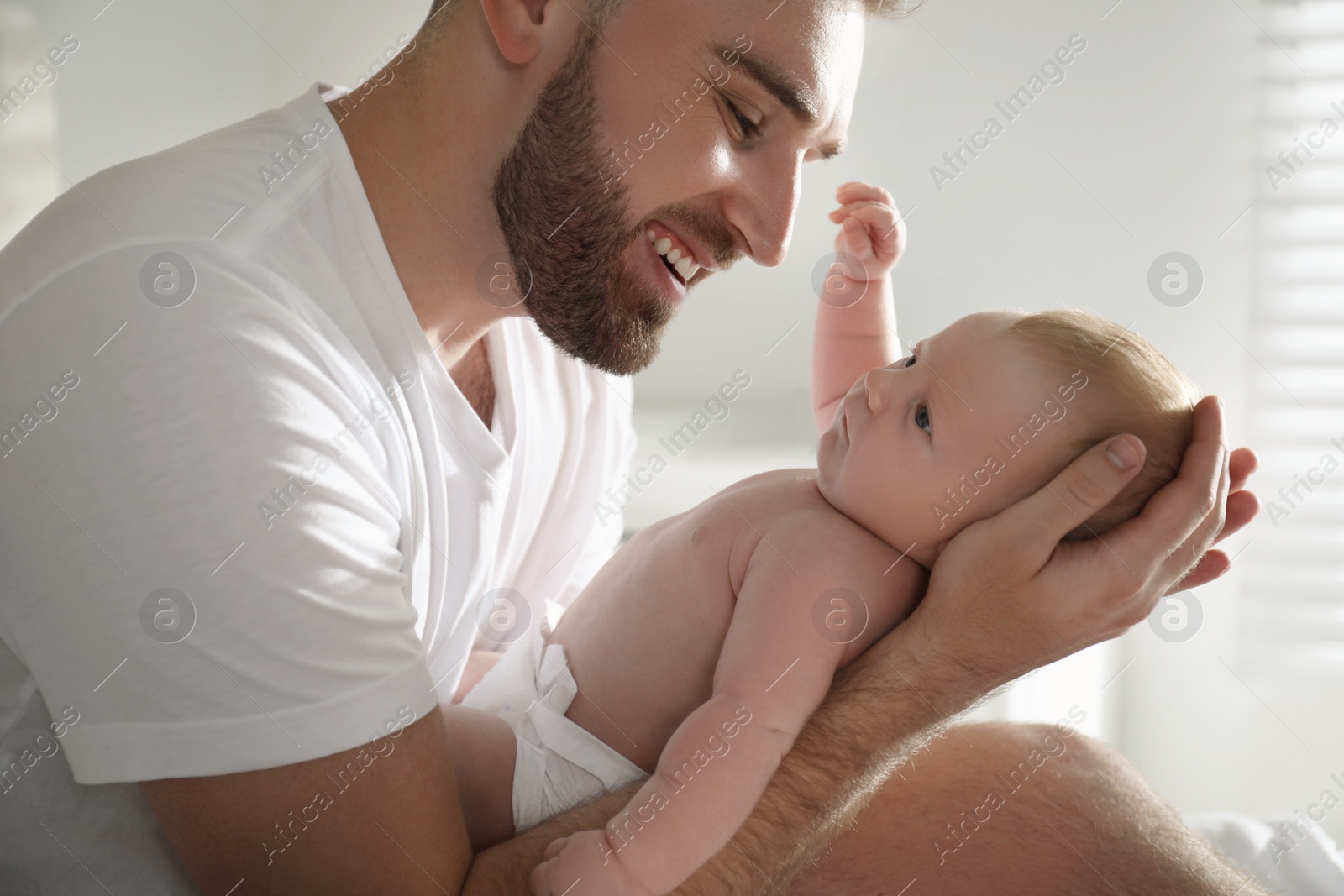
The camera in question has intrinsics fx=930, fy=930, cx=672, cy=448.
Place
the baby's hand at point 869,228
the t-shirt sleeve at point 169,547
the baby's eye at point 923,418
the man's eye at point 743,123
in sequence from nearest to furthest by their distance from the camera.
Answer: the t-shirt sleeve at point 169,547, the baby's eye at point 923,418, the man's eye at point 743,123, the baby's hand at point 869,228

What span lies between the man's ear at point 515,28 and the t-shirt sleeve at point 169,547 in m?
0.51

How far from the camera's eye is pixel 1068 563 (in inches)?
35.5

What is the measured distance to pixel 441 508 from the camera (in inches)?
42.5

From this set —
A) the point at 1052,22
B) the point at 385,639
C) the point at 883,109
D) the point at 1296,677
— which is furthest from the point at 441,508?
the point at 1296,677

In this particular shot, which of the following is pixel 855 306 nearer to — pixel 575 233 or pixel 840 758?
pixel 575 233

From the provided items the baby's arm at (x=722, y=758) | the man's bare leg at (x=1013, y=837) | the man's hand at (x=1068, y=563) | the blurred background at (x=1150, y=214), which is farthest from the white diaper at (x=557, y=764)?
the blurred background at (x=1150, y=214)

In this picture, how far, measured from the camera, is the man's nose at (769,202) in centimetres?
112

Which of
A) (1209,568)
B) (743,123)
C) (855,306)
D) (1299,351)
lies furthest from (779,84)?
(1299,351)

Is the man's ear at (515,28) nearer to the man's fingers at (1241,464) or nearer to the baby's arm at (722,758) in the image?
the baby's arm at (722,758)

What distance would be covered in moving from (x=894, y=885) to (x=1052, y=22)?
5.17ft

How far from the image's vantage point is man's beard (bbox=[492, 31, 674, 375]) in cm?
113

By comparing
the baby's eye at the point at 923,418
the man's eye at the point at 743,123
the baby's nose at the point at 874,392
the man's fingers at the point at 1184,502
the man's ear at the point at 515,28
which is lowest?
the man's fingers at the point at 1184,502

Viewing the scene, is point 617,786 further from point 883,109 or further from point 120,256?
point 883,109

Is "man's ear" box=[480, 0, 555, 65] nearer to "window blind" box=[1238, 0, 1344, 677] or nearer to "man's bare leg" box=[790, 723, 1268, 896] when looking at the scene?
"man's bare leg" box=[790, 723, 1268, 896]
